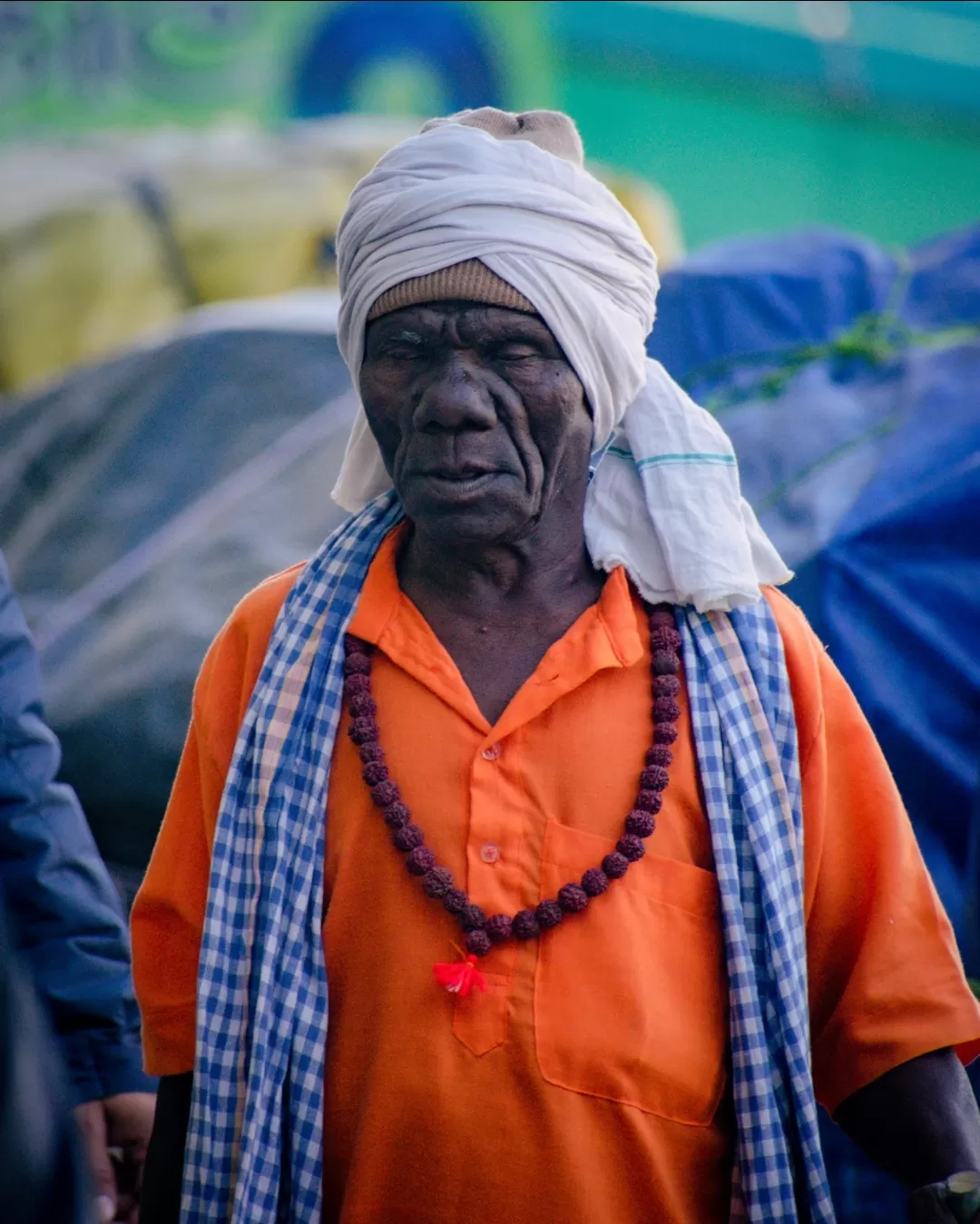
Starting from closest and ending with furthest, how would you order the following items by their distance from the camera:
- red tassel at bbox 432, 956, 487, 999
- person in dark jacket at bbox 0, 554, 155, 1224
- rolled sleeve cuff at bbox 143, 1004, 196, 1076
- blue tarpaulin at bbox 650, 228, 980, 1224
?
red tassel at bbox 432, 956, 487, 999 → rolled sleeve cuff at bbox 143, 1004, 196, 1076 → person in dark jacket at bbox 0, 554, 155, 1224 → blue tarpaulin at bbox 650, 228, 980, 1224

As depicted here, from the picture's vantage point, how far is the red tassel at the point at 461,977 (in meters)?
1.66

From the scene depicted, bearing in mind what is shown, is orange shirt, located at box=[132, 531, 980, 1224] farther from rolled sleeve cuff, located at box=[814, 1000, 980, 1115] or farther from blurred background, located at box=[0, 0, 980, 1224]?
blurred background, located at box=[0, 0, 980, 1224]

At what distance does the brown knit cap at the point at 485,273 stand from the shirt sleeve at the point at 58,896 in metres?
0.83

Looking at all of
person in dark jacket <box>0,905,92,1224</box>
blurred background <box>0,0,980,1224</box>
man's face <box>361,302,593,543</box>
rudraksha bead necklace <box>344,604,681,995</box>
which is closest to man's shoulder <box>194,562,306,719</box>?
rudraksha bead necklace <box>344,604,681,995</box>

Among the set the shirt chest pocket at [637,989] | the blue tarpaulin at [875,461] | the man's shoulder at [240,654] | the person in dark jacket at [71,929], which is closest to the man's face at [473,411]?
the man's shoulder at [240,654]

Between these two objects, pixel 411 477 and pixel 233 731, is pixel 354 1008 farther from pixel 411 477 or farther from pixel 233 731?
pixel 411 477

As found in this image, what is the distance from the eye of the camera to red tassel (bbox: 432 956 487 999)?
166 cm

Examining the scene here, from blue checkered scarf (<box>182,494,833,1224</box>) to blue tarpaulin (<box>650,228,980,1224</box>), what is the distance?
0.81 metres

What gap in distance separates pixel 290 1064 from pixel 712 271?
2.70m

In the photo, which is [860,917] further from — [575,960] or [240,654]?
[240,654]

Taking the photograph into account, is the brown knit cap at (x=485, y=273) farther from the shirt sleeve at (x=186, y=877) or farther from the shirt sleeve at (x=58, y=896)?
the shirt sleeve at (x=58, y=896)

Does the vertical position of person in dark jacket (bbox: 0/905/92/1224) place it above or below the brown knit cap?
below

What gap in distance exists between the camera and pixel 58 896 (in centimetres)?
208

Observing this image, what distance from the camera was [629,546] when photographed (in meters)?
1.90
